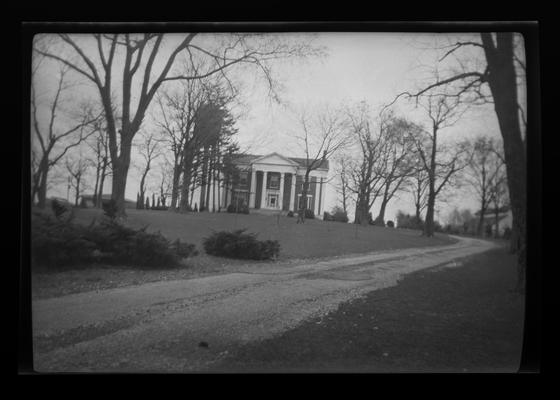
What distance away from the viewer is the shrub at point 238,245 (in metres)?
4.23

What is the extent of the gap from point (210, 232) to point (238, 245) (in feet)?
1.30

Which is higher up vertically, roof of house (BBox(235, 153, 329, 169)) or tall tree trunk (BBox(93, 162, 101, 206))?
roof of house (BBox(235, 153, 329, 169))

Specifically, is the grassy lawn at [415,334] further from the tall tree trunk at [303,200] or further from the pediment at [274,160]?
the pediment at [274,160]

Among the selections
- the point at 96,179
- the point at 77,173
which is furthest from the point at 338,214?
the point at 77,173

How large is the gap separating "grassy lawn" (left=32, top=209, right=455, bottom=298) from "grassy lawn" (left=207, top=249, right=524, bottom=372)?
0.67 m

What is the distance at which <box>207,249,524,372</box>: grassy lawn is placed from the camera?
3840 mm

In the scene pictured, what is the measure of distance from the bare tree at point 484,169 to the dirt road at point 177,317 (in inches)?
72.0

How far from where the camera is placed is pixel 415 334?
400 centimetres

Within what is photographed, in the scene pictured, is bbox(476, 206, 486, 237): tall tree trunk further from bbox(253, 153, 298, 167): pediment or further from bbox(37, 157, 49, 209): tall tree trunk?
bbox(37, 157, 49, 209): tall tree trunk

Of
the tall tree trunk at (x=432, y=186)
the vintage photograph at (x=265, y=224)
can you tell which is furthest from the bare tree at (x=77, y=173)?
the tall tree trunk at (x=432, y=186)

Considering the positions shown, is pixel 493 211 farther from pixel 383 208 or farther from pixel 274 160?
pixel 274 160

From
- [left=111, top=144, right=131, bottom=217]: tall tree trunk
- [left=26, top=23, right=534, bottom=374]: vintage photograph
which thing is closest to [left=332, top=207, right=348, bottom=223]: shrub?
[left=26, top=23, right=534, bottom=374]: vintage photograph
